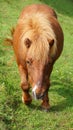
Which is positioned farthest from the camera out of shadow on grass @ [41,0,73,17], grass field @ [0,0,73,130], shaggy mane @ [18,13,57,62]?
shadow on grass @ [41,0,73,17]

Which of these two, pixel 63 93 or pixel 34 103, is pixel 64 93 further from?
pixel 34 103

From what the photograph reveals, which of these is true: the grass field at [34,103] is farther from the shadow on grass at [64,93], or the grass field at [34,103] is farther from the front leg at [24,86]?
the front leg at [24,86]

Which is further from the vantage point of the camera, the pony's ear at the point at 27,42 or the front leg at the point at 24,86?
the front leg at the point at 24,86

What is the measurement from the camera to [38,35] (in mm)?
4941

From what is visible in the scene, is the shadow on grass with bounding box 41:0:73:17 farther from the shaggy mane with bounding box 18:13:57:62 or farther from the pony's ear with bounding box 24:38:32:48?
the pony's ear with bounding box 24:38:32:48

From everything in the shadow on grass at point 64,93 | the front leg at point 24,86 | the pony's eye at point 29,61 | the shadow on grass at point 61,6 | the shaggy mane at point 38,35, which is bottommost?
the shadow on grass at point 61,6

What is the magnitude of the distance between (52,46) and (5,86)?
4.82 feet

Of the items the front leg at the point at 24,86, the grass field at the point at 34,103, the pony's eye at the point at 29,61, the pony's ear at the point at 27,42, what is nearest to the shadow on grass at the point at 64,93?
the grass field at the point at 34,103

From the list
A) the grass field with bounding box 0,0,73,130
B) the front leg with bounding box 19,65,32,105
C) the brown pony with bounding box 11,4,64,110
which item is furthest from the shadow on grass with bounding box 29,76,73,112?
the brown pony with bounding box 11,4,64,110

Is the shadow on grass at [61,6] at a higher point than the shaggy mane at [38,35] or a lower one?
lower

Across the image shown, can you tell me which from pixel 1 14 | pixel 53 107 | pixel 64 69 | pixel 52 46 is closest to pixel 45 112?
pixel 53 107

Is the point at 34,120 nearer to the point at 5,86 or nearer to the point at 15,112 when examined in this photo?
the point at 15,112

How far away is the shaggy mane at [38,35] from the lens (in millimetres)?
4805

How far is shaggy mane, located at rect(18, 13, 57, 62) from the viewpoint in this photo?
4805mm
